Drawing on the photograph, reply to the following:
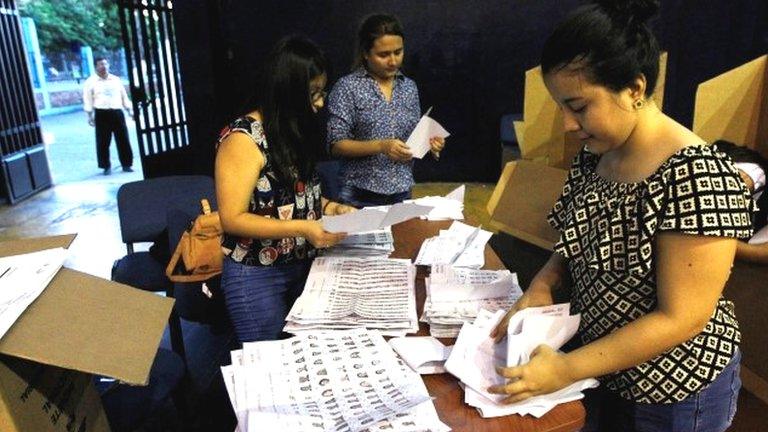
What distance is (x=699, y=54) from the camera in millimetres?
4547

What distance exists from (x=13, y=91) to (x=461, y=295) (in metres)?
5.59

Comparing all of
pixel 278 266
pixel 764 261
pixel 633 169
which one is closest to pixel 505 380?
pixel 633 169

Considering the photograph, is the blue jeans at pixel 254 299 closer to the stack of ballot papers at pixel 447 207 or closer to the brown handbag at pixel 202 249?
the brown handbag at pixel 202 249

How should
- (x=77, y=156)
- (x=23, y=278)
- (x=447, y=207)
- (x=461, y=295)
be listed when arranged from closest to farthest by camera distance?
(x=23, y=278) → (x=461, y=295) → (x=447, y=207) → (x=77, y=156)

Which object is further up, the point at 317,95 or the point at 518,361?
the point at 317,95

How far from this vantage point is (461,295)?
3.98 feet

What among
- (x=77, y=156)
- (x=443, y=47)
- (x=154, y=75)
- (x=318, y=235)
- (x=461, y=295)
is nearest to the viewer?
(x=461, y=295)

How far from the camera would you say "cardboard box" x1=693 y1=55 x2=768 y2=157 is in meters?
1.68

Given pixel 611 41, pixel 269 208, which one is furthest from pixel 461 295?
pixel 611 41

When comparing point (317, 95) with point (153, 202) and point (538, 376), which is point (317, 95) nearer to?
point (538, 376)

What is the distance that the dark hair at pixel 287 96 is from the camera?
1.34 meters

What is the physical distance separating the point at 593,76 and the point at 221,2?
465 centimetres

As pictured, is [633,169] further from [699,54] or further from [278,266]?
[699,54]

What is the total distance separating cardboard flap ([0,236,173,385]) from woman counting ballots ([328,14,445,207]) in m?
1.23
